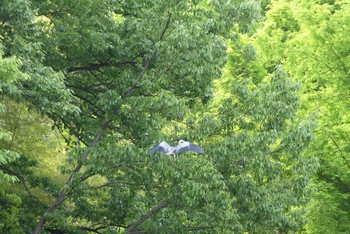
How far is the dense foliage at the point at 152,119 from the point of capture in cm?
1187

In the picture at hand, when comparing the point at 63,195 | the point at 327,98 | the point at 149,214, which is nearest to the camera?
the point at 149,214

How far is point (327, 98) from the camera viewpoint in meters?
17.7

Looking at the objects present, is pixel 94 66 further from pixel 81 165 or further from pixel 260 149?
pixel 260 149

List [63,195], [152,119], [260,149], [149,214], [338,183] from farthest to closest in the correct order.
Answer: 1. [338,183]
2. [63,195]
3. [152,119]
4. [149,214]
5. [260,149]

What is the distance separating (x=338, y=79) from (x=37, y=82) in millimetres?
9053

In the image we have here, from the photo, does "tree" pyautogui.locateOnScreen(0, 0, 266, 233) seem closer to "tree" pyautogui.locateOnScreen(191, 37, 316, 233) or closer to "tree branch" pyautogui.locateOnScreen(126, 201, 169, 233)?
"tree branch" pyautogui.locateOnScreen(126, 201, 169, 233)

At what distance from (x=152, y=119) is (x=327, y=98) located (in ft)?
21.5

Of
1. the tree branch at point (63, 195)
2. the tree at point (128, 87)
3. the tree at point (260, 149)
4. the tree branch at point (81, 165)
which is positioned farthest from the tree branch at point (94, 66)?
the tree at point (260, 149)

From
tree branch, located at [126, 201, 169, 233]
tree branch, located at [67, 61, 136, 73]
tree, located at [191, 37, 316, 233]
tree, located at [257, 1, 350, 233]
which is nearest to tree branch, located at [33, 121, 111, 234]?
tree branch, located at [67, 61, 136, 73]

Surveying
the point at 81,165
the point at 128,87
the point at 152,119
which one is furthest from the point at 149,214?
the point at 128,87

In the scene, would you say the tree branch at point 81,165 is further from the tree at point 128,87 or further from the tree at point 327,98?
the tree at point 327,98

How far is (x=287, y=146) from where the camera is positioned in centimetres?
1246

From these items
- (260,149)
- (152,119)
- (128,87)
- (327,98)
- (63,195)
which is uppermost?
(327,98)

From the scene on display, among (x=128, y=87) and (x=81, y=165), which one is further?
(x=128, y=87)
